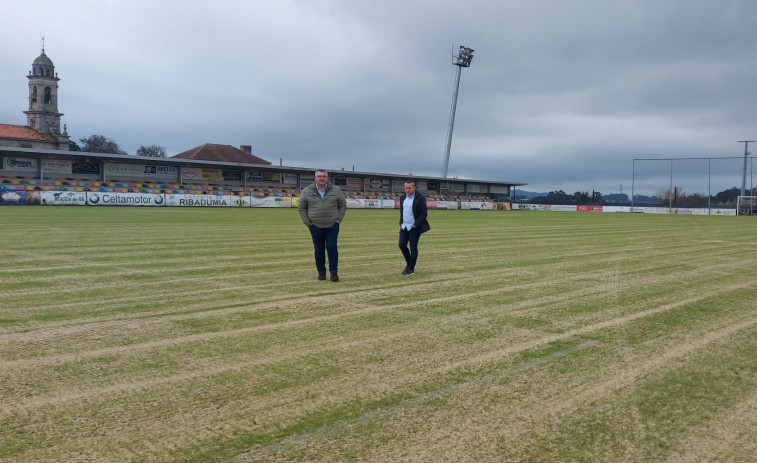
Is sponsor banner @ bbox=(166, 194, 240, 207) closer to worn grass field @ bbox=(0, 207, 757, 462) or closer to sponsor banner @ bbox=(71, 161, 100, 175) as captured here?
sponsor banner @ bbox=(71, 161, 100, 175)

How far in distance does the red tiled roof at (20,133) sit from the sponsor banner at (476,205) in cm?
7491

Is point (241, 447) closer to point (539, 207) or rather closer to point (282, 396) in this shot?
point (282, 396)

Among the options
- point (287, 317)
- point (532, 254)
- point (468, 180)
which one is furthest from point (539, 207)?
point (287, 317)

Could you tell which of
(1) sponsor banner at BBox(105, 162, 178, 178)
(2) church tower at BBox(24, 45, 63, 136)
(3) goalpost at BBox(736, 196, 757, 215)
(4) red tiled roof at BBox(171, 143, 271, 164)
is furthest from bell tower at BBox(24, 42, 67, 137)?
(3) goalpost at BBox(736, 196, 757, 215)

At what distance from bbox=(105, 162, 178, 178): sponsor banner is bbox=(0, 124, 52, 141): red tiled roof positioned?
170 ft

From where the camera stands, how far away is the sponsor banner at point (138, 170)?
5353 cm

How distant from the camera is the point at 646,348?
4.88m

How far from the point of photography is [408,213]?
9.46 meters

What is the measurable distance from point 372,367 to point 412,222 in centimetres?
537

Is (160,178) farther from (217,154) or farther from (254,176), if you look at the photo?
(217,154)

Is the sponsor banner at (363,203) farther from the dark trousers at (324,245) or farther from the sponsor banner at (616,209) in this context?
the dark trousers at (324,245)

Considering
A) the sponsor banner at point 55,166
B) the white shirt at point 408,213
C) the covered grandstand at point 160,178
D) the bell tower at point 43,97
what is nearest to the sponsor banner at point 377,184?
the covered grandstand at point 160,178

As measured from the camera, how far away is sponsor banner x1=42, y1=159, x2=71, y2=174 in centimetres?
5028

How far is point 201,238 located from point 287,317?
10267 mm
